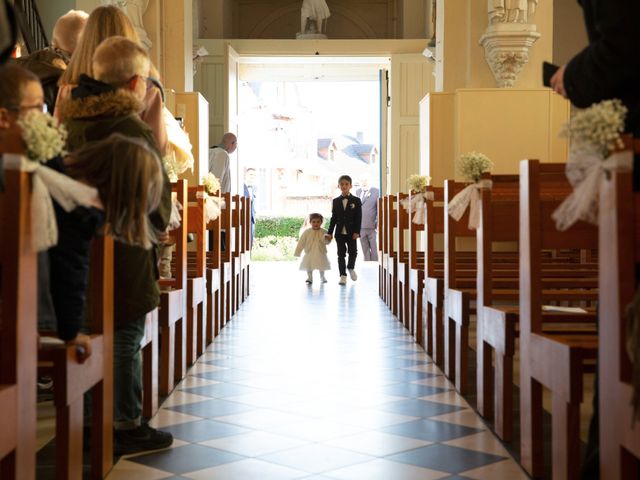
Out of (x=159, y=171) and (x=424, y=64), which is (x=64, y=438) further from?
(x=424, y=64)

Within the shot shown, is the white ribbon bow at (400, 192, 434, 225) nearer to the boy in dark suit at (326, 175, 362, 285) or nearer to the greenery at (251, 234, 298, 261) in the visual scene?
the boy in dark suit at (326, 175, 362, 285)

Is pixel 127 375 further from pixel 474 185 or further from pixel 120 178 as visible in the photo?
pixel 474 185

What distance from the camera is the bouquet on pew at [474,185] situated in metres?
4.49

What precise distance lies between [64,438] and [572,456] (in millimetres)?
1577

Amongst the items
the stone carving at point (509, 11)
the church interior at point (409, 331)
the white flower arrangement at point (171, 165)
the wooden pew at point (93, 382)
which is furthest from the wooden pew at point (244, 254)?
the wooden pew at point (93, 382)

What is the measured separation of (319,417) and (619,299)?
2.21m

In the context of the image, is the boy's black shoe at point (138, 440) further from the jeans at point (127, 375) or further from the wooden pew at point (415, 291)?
the wooden pew at point (415, 291)

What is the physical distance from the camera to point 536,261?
11.3 ft

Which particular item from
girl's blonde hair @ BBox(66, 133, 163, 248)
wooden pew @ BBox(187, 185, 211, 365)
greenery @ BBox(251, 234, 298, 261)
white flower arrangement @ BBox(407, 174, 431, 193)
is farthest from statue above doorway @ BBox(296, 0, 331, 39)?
girl's blonde hair @ BBox(66, 133, 163, 248)

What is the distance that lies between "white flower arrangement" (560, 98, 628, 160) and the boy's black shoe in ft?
6.79

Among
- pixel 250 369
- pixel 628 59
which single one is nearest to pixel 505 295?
pixel 250 369

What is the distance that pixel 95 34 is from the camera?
378cm

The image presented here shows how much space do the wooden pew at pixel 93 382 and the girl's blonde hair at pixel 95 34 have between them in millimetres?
864

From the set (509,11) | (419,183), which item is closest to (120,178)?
(419,183)
